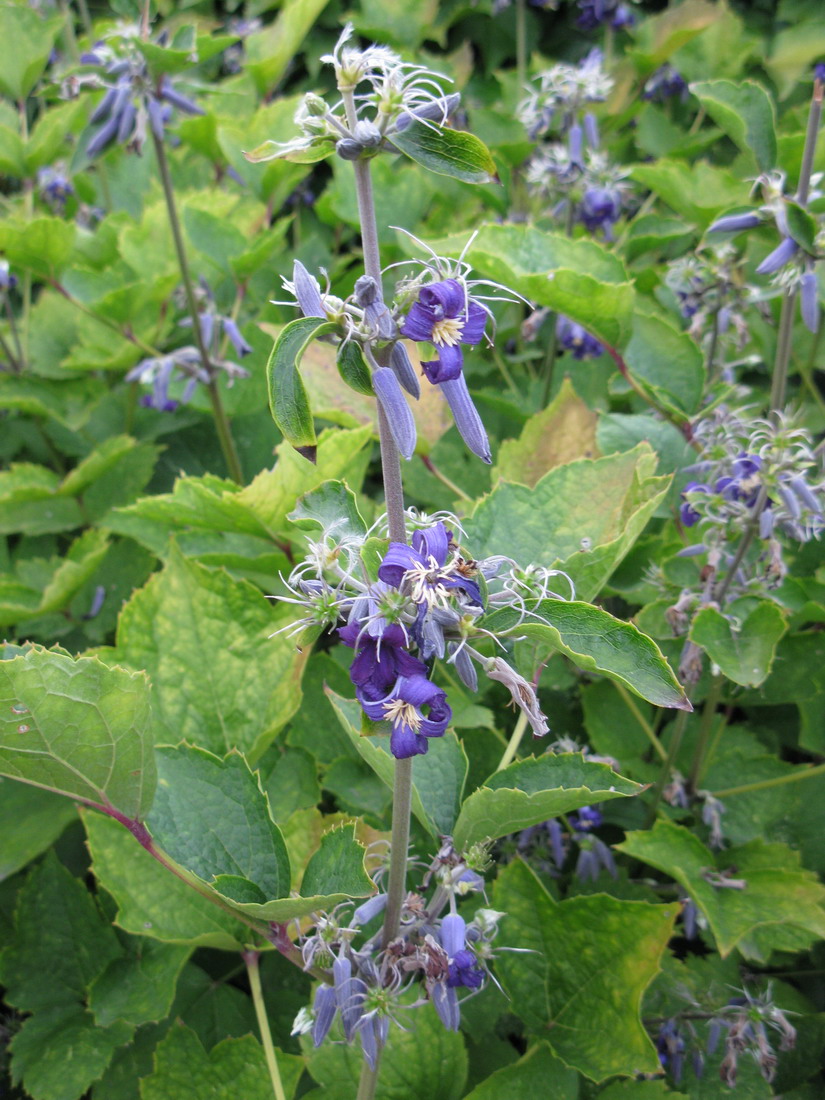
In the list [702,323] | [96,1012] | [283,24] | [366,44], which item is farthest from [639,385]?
[366,44]

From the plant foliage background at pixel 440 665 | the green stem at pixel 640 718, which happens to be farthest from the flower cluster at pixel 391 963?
the green stem at pixel 640 718

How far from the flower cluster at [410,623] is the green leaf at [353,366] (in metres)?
0.16

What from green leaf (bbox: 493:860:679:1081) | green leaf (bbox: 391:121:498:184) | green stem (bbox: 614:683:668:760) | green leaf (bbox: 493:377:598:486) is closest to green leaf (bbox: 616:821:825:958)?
green leaf (bbox: 493:860:679:1081)

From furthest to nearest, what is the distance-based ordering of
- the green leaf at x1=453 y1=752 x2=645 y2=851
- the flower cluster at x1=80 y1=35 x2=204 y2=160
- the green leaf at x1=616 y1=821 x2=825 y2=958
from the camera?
1. the flower cluster at x1=80 y1=35 x2=204 y2=160
2. the green leaf at x1=616 y1=821 x2=825 y2=958
3. the green leaf at x1=453 y1=752 x2=645 y2=851

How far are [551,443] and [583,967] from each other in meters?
1.01

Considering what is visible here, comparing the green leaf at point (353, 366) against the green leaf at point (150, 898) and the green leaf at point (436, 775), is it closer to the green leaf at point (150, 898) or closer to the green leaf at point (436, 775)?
the green leaf at point (436, 775)

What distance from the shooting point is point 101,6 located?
5.16m

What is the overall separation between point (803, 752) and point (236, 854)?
1548 millimetres

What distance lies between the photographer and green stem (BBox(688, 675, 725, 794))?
1.68 meters

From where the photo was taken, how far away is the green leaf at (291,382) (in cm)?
80

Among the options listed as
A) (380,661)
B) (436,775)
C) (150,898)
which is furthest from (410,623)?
(150,898)

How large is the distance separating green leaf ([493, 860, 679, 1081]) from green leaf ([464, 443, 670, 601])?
21.7 inches

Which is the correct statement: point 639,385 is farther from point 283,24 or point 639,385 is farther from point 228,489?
point 283,24

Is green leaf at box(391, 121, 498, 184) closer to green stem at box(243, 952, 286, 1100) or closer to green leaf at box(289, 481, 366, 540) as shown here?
green leaf at box(289, 481, 366, 540)
